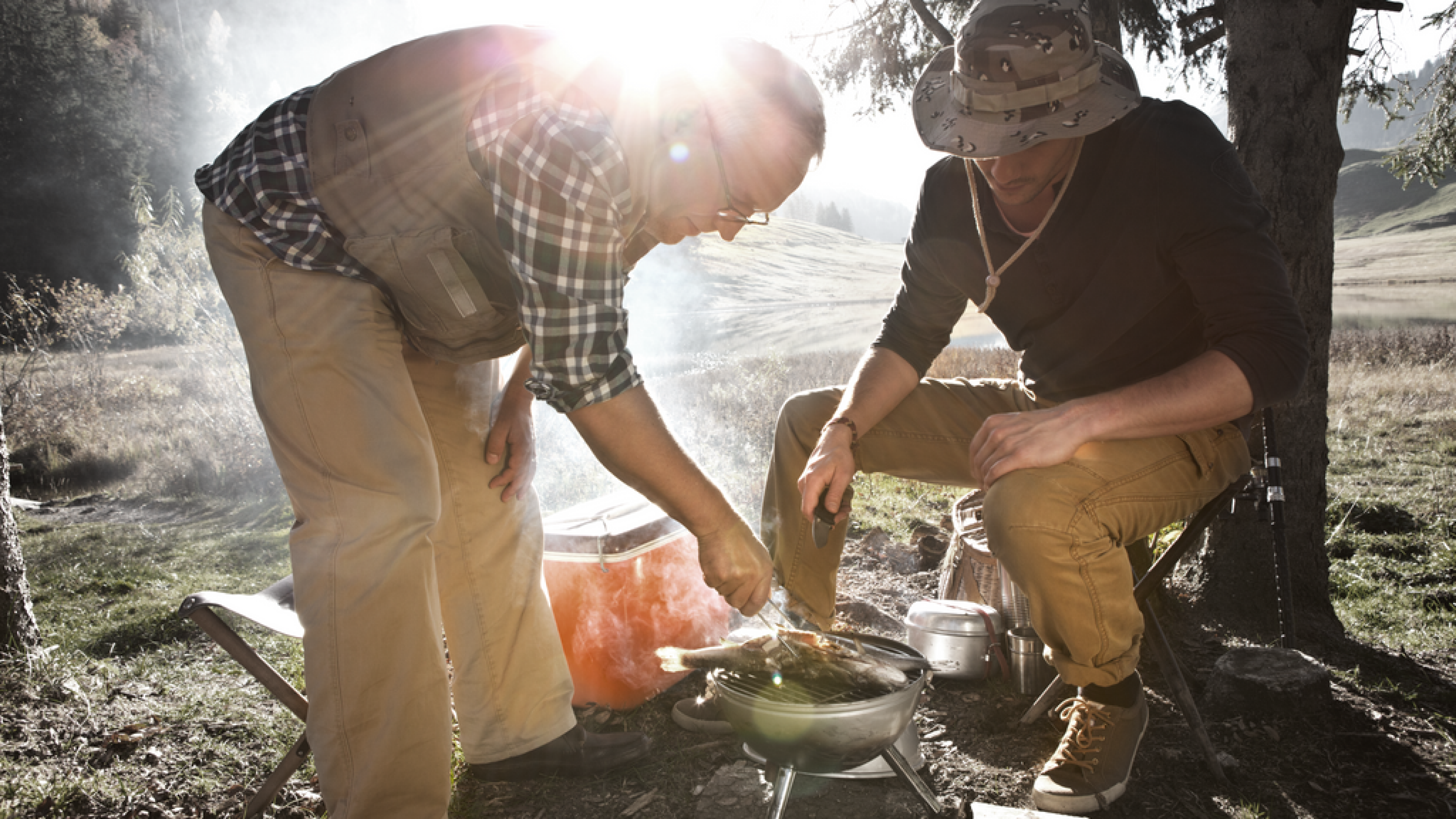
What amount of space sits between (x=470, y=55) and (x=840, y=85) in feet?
17.2

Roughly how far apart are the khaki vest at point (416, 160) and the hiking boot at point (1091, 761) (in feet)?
6.42

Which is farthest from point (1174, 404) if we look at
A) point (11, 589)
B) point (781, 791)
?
point (11, 589)

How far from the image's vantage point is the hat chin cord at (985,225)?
7.63ft

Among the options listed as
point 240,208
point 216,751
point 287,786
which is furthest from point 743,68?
point 216,751

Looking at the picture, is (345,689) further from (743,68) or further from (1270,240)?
(1270,240)

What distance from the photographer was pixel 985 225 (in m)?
2.55

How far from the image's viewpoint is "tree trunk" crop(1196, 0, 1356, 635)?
315cm

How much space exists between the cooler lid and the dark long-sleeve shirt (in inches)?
44.0

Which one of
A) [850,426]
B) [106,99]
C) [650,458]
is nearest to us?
[650,458]

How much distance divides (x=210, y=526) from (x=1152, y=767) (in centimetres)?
904

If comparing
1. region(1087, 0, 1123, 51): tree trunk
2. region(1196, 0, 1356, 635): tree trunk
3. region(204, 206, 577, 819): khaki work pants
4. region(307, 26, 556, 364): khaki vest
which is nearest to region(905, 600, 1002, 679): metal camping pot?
region(1196, 0, 1356, 635): tree trunk

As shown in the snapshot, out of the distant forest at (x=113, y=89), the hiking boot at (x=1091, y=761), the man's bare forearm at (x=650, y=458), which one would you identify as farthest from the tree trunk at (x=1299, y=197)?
the distant forest at (x=113, y=89)

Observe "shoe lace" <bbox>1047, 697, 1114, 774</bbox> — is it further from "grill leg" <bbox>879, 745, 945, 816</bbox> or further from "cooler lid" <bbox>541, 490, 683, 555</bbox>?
"cooler lid" <bbox>541, 490, 683, 555</bbox>

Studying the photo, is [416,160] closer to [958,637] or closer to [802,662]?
[802,662]
